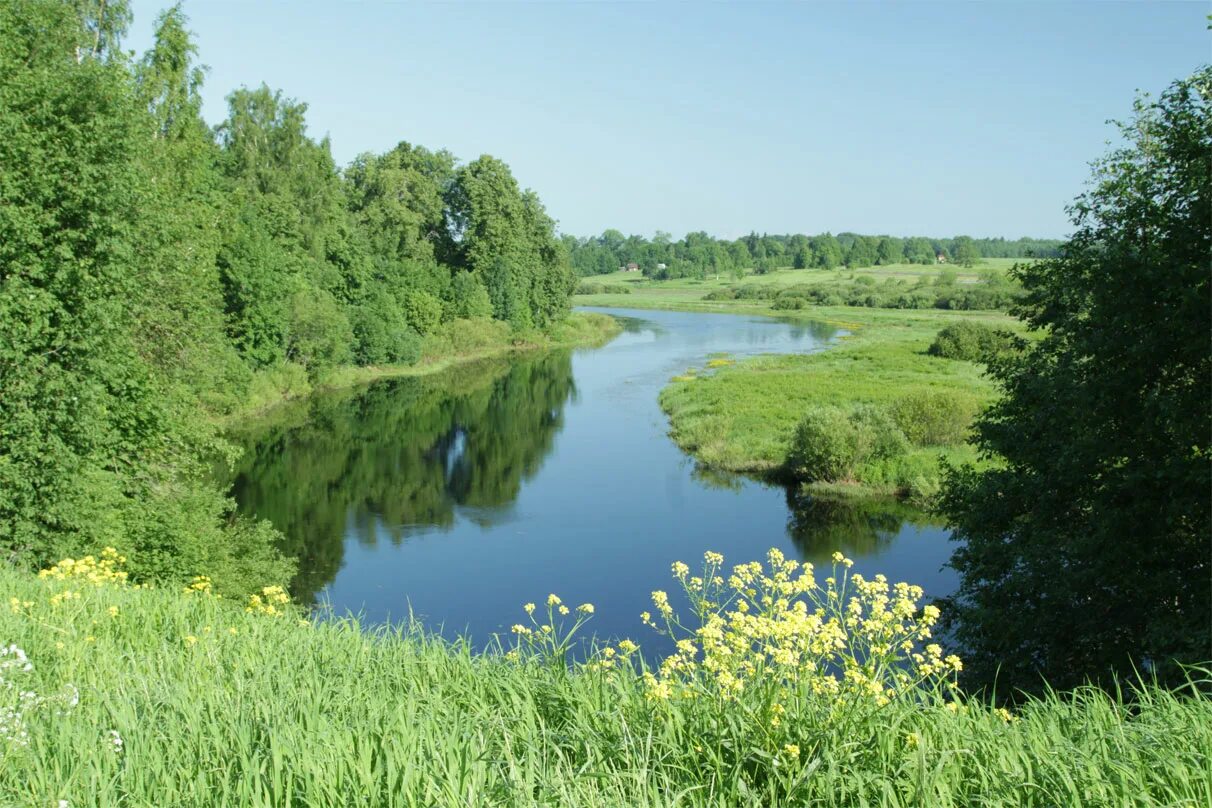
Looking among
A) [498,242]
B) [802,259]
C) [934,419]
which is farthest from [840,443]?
[802,259]

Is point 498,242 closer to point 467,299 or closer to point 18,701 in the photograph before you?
point 467,299

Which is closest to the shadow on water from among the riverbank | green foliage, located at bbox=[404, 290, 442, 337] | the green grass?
the riverbank

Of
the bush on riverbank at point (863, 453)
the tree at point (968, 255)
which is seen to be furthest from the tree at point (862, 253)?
the bush on riverbank at point (863, 453)

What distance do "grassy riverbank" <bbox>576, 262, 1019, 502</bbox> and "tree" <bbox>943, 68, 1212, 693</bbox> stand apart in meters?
2.81

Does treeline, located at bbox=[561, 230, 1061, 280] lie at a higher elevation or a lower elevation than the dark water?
higher

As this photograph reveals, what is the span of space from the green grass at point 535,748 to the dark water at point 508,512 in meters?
10.1

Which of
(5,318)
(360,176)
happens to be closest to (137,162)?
(5,318)

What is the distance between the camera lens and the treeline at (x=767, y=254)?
523 feet

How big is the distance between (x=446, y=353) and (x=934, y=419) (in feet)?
A: 104

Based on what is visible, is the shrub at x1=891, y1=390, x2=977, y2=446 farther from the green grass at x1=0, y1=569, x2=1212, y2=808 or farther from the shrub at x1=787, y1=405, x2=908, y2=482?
the green grass at x1=0, y1=569, x2=1212, y2=808

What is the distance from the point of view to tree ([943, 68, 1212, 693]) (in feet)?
29.8

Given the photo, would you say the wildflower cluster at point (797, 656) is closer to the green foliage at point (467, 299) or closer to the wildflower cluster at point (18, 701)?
the wildflower cluster at point (18, 701)

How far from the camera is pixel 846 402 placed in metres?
35.8

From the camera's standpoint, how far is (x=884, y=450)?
1071 inches
